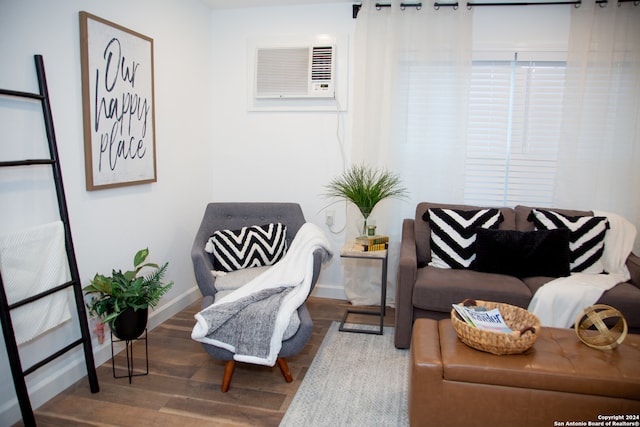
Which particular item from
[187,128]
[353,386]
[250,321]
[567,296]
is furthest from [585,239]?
[187,128]

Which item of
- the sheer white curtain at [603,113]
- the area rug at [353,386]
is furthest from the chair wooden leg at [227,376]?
the sheer white curtain at [603,113]

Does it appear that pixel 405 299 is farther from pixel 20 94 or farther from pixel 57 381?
pixel 20 94

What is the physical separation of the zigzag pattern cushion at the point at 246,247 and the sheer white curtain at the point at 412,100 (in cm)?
92

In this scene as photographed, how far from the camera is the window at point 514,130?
3.43m

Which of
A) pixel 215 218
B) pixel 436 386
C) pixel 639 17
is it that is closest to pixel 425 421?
pixel 436 386

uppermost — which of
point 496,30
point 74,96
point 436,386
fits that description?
point 496,30

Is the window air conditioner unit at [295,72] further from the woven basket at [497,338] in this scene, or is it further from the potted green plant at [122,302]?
the woven basket at [497,338]

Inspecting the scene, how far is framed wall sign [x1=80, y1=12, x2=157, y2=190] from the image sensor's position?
2.43 meters

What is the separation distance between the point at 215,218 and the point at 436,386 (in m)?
2.05

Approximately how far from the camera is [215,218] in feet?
11.0

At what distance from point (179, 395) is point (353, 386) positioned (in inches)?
36.3

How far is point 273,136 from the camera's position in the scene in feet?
12.6

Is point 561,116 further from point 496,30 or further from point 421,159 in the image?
point 421,159

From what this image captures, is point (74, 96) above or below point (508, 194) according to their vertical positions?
above
